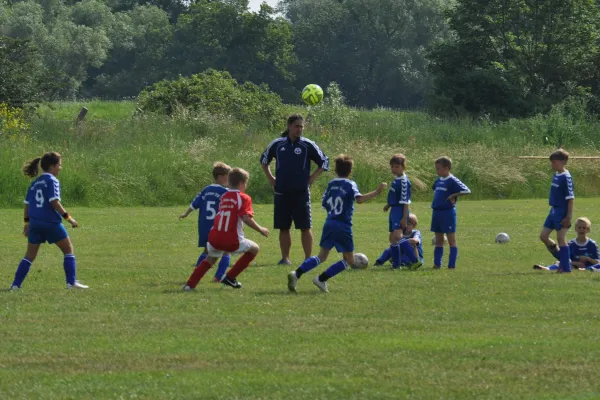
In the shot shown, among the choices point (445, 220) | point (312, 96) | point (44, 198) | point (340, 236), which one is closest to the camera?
point (340, 236)

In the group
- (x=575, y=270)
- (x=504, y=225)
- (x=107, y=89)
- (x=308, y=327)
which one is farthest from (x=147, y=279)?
(x=107, y=89)

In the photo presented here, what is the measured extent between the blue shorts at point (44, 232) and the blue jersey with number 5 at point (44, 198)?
0.05 metres

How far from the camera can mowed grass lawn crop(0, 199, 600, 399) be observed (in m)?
7.79

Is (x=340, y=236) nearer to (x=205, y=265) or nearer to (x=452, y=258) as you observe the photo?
(x=205, y=265)

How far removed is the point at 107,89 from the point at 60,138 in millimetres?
55506

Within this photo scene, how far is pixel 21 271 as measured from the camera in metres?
12.9

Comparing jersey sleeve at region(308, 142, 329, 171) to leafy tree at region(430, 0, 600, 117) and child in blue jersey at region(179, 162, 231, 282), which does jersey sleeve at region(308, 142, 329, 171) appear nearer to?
child in blue jersey at region(179, 162, 231, 282)

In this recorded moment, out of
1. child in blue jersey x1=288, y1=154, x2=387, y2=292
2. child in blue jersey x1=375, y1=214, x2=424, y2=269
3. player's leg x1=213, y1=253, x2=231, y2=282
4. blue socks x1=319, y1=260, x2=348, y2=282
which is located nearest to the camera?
blue socks x1=319, y1=260, x2=348, y2=282

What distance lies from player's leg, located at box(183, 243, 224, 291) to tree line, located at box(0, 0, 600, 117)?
123ft

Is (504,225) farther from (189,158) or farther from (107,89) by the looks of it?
(107,89)

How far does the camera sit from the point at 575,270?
1527 cm

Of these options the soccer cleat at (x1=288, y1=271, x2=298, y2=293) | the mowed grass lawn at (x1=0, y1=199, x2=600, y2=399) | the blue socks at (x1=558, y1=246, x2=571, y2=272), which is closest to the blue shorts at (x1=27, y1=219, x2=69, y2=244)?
the mowed grass lawn at (x1=0, y1=199, x2=600, y2=399)

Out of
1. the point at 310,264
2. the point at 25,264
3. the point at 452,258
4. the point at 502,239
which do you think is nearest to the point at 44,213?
the point at 25,264

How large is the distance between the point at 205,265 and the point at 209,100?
31324mm
